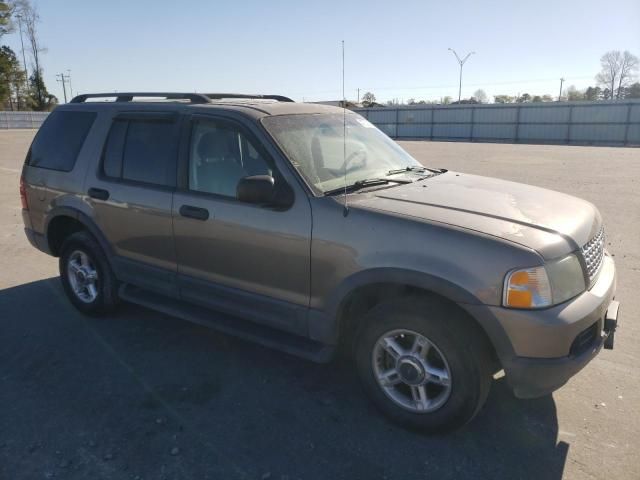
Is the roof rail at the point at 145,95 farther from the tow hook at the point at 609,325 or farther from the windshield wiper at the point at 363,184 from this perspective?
the tow hook at the point at 609,325

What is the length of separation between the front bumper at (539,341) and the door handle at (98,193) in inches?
125

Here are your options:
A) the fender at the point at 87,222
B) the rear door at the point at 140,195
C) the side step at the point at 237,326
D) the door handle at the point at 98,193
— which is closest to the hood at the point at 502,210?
the side step at the point at 237,326

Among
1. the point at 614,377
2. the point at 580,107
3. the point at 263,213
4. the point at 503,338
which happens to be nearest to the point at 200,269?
the point at 263,213

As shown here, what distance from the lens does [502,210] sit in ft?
10.5

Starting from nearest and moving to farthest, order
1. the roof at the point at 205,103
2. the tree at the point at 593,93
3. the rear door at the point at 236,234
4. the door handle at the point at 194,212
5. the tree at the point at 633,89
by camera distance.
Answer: the rear door at the point at 236,234, the door handle at the point at 194,212, the roof at the point at 205,103, the tree at the point at 633,89, the tree at the point at 593,93

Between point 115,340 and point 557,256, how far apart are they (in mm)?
3497

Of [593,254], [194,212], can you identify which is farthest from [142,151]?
[593,254]

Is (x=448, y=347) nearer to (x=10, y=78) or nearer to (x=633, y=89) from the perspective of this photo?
Result: (x=10, y=78)

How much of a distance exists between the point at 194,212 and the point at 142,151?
2.88ft

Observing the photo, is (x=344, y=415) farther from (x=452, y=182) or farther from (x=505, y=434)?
(x=452, y=182)

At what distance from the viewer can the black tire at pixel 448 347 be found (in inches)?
114

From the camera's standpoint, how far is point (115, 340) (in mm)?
4449

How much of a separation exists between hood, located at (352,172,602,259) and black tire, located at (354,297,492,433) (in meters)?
0.51

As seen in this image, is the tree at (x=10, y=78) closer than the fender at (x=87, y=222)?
No
